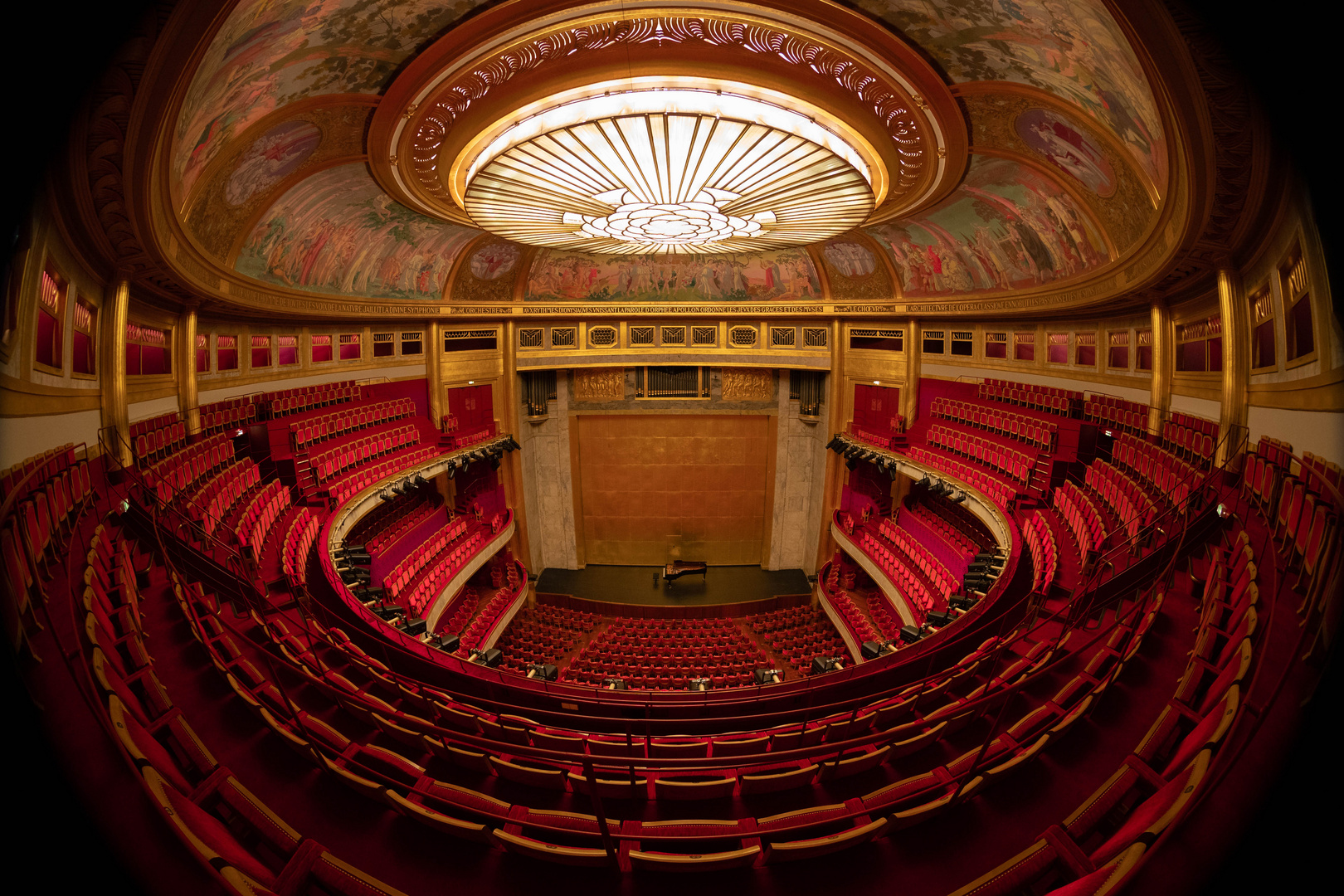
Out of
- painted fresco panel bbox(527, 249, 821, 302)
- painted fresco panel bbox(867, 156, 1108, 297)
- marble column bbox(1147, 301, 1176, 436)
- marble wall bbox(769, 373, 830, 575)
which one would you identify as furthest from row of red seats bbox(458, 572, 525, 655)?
painted fresco panel bbox(867, 156, 1108, 297)

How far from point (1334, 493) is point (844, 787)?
279 centimetres

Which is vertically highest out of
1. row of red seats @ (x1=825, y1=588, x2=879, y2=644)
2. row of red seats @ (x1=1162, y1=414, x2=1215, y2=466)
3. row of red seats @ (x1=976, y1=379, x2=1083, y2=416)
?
row of red seats @ (x1=976, y1=379, x2=1083, y2=416)

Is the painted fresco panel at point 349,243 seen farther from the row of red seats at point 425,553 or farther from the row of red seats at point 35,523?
the row of red seats at point 35,523

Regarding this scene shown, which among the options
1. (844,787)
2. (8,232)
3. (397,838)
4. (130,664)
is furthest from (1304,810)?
(130,664)

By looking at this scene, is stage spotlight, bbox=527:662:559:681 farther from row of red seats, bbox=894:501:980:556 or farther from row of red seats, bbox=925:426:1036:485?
row of red seats, bbox=925:426:1036:485

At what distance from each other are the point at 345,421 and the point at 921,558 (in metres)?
12.6

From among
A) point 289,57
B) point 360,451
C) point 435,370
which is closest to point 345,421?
point 360,451

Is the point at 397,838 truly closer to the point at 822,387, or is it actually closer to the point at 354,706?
the point at 354,706

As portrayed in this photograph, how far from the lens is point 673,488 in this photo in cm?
1502

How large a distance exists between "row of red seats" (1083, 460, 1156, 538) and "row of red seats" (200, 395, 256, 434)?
12142mm

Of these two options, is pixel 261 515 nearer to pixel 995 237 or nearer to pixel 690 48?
pixel 690 48

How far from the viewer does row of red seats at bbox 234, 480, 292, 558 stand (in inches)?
229

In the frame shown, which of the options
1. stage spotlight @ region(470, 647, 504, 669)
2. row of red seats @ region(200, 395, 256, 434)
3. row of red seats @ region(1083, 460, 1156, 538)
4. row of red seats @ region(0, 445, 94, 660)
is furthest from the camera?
row of red seats @ region(200, 395, 256, 434)

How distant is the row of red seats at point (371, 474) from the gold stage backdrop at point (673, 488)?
15.8ft
